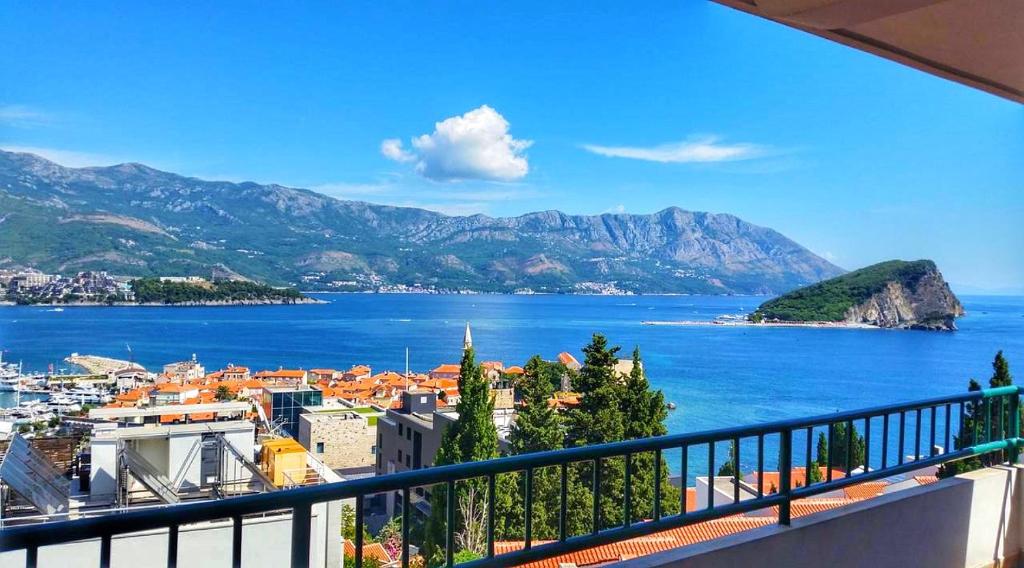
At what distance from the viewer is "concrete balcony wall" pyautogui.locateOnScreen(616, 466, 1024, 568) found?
1.91 metres

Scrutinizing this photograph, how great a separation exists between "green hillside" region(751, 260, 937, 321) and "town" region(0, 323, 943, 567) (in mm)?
33083

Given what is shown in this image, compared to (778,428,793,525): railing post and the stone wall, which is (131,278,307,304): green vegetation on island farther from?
(778,428,793,525): railing post

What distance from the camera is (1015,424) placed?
2.94 meters

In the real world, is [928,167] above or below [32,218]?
above

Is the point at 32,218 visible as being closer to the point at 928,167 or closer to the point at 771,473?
the point at 771,473

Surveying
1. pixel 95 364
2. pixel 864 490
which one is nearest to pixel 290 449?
pixel 864 490

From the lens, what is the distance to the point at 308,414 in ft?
86.7

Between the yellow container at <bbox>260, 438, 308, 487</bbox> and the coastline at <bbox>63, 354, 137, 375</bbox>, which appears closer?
the yellow container at <bbox>260, 438, 308, 487</bbox>

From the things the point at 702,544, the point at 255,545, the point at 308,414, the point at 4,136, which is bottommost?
the point at 308,414

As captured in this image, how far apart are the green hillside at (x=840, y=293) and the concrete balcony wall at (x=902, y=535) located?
6265cm

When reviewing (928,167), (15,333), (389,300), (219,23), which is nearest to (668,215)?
(928,167)

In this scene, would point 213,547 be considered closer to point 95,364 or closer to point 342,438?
point 342,438

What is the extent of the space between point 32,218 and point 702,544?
47.4 metres

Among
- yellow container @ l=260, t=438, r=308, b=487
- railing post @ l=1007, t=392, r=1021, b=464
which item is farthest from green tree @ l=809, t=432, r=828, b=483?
yellow container @ l=260, t=438, r=308, b=487
